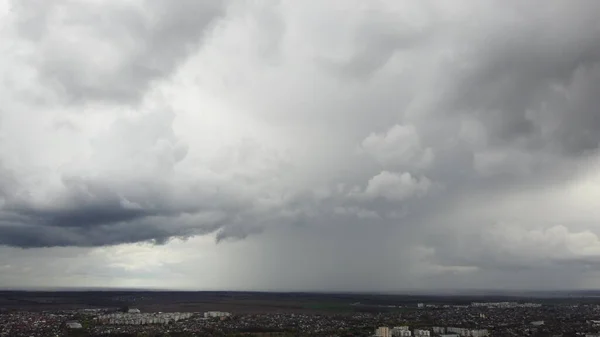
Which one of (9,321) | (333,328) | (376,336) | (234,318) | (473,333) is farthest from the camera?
(234,318)

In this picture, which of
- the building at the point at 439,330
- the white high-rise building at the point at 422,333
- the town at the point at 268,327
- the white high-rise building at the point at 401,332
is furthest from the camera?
the building at the point at 439,330

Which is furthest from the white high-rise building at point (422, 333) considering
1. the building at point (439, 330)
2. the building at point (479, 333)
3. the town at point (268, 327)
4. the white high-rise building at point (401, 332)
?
the building at point (479, 333)

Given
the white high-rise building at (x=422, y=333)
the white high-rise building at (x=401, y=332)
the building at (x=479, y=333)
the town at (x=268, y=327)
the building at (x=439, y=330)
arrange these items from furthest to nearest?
1. the building at (x=439, y=330)
2. the town at (x=268, y=327)
3. the white high-rise building at (x=422, y=333)
4. the building at (x=479, y=333)
5. the white high-rise building at (x=401, y=332)

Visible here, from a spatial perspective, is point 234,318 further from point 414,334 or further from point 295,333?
point 414,334

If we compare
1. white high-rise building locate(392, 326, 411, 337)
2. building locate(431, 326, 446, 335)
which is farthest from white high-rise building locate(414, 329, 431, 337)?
building locate(431, 326, 446, 335)

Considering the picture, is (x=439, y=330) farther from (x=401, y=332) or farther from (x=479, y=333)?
(x=401, y=332)

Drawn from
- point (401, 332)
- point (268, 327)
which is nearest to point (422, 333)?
point (401, 332)

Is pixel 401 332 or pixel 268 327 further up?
pixel 401 332

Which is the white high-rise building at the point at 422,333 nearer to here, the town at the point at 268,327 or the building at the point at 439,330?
the town at the point at 268,327

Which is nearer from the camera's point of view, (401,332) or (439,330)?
(401,332)

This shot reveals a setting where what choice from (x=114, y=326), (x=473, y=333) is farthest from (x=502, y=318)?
(x=114, y=326)

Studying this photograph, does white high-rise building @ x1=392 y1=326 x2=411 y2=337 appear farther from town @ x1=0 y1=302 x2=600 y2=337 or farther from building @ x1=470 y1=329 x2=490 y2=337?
building @ x1=470 y1=329 x2=490 y2=337
